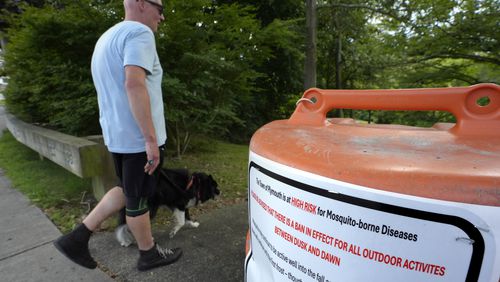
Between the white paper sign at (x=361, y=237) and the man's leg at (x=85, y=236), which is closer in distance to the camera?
the white paper sign at (x=361, y=237)

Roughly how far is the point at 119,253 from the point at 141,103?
1410 millimetres

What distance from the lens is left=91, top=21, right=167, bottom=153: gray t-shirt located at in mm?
1897

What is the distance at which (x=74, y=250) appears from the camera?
7.23ft

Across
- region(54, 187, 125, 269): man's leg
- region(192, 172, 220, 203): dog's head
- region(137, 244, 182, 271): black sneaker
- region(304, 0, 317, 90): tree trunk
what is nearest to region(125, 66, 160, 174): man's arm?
region(54, 187, 125, 269): man's leg

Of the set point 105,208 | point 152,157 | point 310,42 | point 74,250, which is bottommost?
Result: point 74,250

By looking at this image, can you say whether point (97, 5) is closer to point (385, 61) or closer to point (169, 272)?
point (169, 272)

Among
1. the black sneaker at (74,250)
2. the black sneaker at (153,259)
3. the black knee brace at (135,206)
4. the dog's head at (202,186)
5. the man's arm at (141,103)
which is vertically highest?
the man's arm at (141,103)

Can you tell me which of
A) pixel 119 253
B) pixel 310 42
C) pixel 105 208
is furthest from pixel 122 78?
pixel 310 42

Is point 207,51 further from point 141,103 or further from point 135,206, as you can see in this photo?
point 135,206

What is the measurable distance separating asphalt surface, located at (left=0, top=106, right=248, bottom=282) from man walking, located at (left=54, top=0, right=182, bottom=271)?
149 millimetres

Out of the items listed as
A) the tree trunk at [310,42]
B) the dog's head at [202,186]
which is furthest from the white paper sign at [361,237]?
the tree trunk at [310,42]

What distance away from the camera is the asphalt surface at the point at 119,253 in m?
2.26

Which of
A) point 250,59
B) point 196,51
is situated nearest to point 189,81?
point 196,51

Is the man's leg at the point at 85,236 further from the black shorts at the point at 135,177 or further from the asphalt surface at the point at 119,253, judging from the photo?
the black shorts at the point at 135,177
